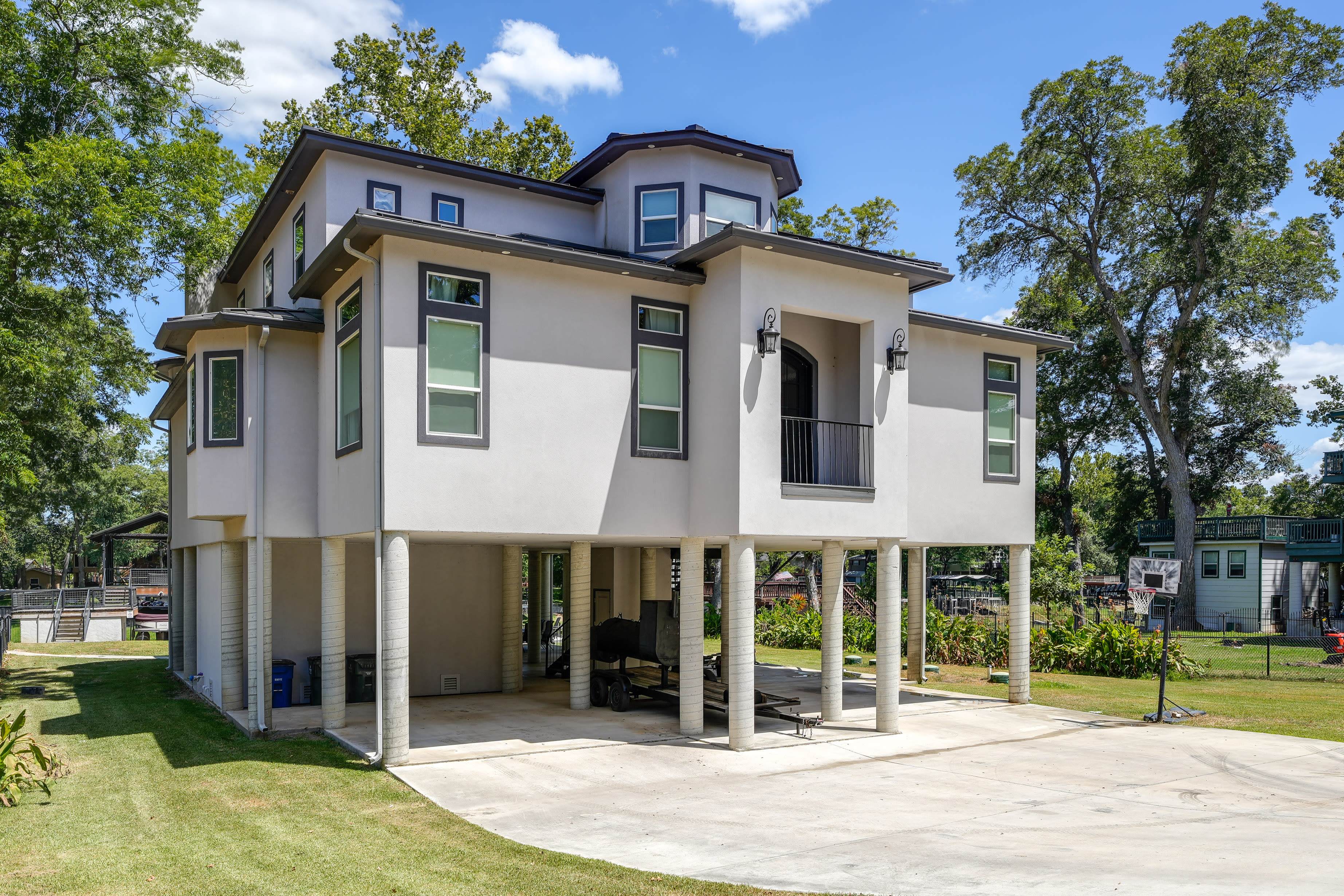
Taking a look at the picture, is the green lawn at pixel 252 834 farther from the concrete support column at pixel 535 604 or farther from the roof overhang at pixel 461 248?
the concrete support column at pixel 535 604

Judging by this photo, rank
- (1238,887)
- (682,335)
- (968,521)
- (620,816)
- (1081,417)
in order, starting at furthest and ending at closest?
(1081,417), (968,521), (682,335), (620,816), (1238,887)

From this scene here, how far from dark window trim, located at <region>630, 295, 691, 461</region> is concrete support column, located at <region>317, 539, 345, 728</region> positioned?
15.1 feet

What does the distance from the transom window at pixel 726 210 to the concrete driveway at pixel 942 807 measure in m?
8.77

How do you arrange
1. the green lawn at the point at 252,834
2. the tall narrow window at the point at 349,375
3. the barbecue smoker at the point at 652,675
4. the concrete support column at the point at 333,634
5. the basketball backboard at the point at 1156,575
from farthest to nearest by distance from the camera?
1. the basketball backboard at the point at 1156,575
2. the barbecue smoker at the point at 652,675
3. the concrete support column at the point at 333,634
4. the tall narrow window at the point at 349,375
5. the green lawn at the point at 252,834

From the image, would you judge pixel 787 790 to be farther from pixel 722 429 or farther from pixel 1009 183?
pixel 1009 183

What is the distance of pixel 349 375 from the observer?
1296 cm

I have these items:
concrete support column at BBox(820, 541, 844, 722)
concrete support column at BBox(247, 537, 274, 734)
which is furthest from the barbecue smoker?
concrete support column at BBox(247, 537, 274, 734)

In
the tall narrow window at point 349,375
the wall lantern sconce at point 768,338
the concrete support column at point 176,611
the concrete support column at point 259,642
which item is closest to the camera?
the tall narrow window at point 349,375

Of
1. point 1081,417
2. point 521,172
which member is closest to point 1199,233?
point 1081,417

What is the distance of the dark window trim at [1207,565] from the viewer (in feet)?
141

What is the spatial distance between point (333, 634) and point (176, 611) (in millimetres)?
10768

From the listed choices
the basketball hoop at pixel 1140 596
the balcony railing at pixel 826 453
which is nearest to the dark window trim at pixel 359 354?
the balcony railing at pixel 826 453

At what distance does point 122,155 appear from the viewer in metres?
20.8

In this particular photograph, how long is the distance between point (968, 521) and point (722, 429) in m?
6.03
